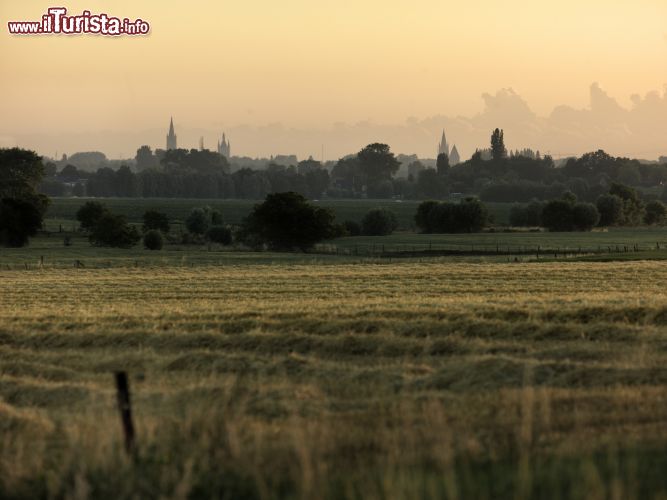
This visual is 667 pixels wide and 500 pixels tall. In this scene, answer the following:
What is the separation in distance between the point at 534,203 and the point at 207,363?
480 feet

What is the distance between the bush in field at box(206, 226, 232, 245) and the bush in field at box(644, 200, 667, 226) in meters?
87.1

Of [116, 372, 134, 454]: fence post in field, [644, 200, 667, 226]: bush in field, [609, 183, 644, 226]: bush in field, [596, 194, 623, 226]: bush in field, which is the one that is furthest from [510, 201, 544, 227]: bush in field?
[116, 372, 134, 454]: fence post in field

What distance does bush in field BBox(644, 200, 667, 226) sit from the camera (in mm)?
173000

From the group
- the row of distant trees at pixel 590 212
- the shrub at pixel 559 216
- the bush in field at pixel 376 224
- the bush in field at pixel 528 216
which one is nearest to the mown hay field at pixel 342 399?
the bush in field at pixel 376 224

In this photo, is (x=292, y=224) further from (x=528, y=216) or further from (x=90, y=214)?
(x=528, y=216)

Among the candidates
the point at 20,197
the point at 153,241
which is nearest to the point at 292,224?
the point at 153,241

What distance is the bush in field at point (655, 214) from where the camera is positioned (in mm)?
173000

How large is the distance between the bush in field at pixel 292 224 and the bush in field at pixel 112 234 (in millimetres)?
13894

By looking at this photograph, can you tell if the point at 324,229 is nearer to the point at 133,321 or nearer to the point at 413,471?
the point at 133,321

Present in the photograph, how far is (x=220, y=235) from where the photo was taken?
11600cm

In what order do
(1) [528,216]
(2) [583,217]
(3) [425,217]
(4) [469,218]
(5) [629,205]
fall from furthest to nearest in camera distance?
(5) [629,205] < (1) [528,216] < (2) [583,217] < (3) [425,217] < (4) [469,218]

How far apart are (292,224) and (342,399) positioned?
88261 mm

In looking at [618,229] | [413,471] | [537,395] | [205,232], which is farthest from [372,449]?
[618,229]

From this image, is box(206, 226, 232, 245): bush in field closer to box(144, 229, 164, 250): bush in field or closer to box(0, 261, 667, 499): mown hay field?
box(144, 229, 164, 250): bush in field
